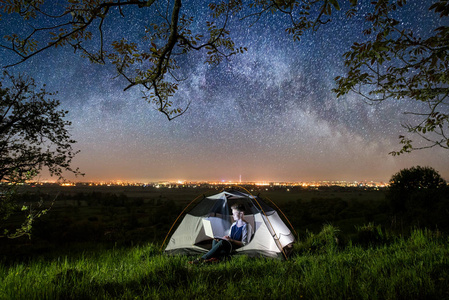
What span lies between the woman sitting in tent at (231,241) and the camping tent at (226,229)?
17.8 inches

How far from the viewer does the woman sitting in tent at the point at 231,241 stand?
19.4 feet

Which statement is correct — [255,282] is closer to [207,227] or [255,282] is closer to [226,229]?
[207,227]

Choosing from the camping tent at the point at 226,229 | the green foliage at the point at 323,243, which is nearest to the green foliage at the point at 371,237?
the green foliage at the point at 323,243

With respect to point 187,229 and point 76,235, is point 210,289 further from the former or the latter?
point 76,235

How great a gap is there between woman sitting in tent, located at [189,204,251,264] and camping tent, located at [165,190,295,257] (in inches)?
17.8

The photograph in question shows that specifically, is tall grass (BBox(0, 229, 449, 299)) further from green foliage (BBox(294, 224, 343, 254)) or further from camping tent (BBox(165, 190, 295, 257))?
camping tent (BBox(165, 190, 295, 257))

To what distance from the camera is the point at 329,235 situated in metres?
7.23

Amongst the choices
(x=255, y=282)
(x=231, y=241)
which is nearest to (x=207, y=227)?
(x=231, y=241)

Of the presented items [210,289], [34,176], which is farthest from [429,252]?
[34,176]

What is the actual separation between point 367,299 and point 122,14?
16.9ft

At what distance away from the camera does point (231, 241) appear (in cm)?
639

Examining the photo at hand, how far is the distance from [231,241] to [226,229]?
2.02 meters

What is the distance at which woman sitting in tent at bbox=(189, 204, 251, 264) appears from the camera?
591 cm

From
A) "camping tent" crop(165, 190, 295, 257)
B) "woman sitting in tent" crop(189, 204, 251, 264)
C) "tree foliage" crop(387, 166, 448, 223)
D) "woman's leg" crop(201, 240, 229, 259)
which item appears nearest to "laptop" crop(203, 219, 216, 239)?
"camping tent" crop(165, 190, 295, 257)
